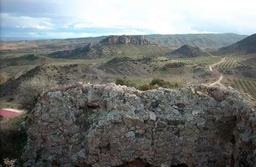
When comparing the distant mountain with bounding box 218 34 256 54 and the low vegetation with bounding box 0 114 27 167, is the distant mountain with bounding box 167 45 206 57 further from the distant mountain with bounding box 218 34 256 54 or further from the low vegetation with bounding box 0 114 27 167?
the low vegetation with bounding box 0 114 27 167

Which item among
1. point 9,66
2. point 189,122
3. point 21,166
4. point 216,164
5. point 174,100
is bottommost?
point 9,66

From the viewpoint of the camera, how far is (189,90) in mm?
10469

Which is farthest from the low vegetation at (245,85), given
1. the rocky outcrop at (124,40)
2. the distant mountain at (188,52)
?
the rocky outcrop at (124,40)

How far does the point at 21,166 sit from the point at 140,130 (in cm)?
471

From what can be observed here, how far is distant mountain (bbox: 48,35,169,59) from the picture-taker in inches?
5154

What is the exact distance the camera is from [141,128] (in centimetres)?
959

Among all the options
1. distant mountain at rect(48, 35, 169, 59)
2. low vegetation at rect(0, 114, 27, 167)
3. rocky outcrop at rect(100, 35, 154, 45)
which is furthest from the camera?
rocky outcrop at rect(100, 35, 154, 45)

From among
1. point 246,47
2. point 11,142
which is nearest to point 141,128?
point 11,142

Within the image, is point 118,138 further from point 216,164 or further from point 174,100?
point 216,164

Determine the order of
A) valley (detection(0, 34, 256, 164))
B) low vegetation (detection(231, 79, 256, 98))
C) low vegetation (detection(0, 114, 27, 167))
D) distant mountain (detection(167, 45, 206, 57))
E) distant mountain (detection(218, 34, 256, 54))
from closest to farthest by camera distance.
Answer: low vegetation (detection(0, 114, 27, 167)) < valley (detection(0, 34, 256, 164)) < low vegetation (detection(231, 79, 256, 98)) < distant mountain (detection(218, 34, 256, 54)) < distant mountain (detection(167, 45, 206, 57))

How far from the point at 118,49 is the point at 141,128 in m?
131

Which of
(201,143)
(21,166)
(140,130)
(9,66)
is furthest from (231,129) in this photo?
(9,66)

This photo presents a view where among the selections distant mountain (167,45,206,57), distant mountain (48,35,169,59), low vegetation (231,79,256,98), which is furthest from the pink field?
distant mountain (48,35,169,59)

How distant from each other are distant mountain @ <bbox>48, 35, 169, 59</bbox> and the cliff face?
116655 millimetres
